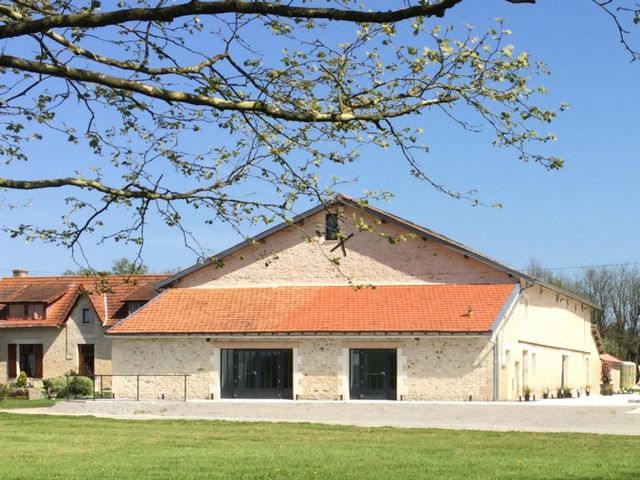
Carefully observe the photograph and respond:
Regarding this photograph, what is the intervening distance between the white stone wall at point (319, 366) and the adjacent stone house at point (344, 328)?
3cm

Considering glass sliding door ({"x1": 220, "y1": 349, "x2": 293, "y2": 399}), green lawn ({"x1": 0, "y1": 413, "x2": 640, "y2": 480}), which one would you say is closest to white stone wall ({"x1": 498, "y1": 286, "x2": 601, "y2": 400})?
glass sliding door ({"x1": 220, "y1": 349, "x2": 293, "y2": 399})

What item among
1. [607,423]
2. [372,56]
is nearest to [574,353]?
[607,423]

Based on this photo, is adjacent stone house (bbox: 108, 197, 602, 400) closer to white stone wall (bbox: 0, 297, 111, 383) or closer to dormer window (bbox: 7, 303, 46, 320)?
white stone wall (bbox: 0, 297, 111, 383)

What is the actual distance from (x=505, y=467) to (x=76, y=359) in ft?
109

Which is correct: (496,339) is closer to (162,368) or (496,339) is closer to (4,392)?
(162,368)

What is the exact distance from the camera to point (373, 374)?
104ft

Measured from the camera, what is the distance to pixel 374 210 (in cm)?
3450

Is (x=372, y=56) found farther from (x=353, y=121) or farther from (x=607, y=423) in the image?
(x=607, y=423)

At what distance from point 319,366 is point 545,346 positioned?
9.78 metres

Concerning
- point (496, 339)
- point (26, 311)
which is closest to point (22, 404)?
point (26, 311)

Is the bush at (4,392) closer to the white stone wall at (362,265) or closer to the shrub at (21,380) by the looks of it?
the shrub at (21,380)

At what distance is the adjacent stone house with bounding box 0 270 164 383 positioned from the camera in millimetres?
44312

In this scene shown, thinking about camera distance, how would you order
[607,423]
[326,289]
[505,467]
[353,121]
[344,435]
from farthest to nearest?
[326,289] < [607,423] < [344,435] < [505,467] < [353,121]

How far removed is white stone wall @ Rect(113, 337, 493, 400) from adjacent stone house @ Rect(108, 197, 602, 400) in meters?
0.03
